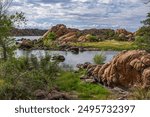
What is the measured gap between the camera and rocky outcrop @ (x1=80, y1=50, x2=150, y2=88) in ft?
103

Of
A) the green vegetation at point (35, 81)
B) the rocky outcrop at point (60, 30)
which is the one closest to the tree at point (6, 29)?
the green vegetation at point (35, 81)

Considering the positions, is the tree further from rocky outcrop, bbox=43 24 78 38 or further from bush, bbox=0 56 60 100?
rocky outcrop, bbox=43 24 78 38

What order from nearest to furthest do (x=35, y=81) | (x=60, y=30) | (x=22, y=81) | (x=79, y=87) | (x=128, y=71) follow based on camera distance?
(x=22, y=81), (x=35, y=81), (x=79, y=87), (x=128, y=71), (x=60, y=30)

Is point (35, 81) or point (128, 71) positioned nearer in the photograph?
point (35, 81)

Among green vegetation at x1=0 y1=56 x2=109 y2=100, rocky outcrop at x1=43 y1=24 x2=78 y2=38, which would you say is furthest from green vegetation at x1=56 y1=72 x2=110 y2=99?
rocky outcrop at x1=43 y1=24 x2=78 y2=38

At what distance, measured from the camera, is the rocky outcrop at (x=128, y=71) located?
31.4m

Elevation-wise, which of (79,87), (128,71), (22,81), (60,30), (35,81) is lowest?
(79,87)

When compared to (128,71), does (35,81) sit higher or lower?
higher

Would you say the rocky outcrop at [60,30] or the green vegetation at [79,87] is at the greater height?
the rocky outcrop at [60,30]

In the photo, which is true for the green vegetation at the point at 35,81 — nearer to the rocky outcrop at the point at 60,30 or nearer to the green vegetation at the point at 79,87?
the green vegetation at the point at 79,87

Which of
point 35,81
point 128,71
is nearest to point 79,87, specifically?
point 128,71

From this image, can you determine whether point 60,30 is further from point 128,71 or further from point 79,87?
point 79,87

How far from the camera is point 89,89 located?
31.0 m

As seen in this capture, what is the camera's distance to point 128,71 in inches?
1309
